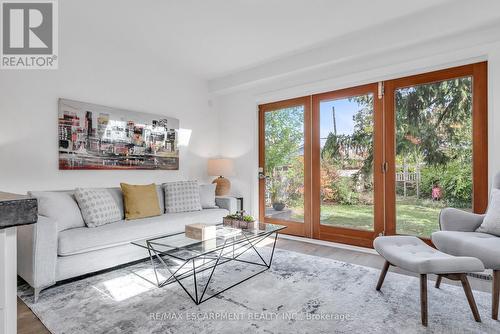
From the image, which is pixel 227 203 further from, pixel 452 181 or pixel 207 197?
pixel 452 181

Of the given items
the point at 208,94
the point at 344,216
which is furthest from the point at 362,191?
the point at 208,94

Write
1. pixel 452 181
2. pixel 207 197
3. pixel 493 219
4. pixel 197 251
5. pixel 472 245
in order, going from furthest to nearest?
1. pixel 207 197
2. pixel 452 181
3. pixel 493 219
4. pixel 197 251
5. pixel 472 245

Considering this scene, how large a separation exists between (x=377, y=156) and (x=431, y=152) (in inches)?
22.0

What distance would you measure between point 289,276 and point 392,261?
3.09ft

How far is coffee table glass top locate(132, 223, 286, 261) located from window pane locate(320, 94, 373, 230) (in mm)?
1390

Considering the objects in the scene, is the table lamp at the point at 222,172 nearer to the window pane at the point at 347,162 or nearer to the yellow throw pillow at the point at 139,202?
the yellow throw pillow at the point at 139,202

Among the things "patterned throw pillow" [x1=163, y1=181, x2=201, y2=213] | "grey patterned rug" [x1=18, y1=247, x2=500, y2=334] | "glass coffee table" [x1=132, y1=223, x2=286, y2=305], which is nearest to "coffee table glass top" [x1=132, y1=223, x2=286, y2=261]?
"glass coffee table" [x1=132, y1=223, x2=286, y2=305]

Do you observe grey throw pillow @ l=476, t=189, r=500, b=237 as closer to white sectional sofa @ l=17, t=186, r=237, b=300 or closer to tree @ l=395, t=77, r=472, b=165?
tree @ l=395, t=77, r=472, b=165

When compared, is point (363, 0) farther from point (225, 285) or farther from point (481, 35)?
point (225, 285)

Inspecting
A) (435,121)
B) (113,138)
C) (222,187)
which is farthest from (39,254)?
(435,121)

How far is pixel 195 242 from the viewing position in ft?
7.68

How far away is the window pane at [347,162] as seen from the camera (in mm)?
3605

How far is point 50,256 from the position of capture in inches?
87.1

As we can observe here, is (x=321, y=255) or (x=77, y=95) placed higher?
(x=77, y=95)
